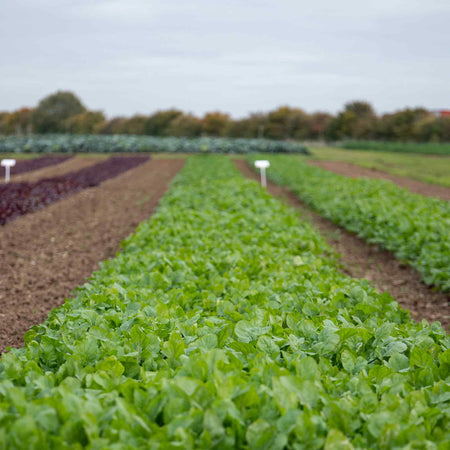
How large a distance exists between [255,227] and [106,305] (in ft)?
13.3

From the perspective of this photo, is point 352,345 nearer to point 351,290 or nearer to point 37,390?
point 351,290

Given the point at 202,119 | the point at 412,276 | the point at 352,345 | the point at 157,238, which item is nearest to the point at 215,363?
the point at 352,345

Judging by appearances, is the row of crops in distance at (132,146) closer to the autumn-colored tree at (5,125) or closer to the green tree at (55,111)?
the green tree at (55,111)

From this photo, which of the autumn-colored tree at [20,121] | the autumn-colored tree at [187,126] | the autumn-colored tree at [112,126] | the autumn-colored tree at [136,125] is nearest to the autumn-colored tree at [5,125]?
the autumn-colored tree at [20,121]

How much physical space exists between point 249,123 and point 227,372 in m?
72.0

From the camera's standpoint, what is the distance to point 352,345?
3107 mm

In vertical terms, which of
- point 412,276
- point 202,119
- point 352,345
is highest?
point 202,119

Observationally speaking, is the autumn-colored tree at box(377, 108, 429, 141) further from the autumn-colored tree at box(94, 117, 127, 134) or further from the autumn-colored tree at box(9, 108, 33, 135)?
the autumn-colored tree at box(9, 108, 33, 135)

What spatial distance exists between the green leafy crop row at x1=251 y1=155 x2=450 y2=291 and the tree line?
43.7 metres

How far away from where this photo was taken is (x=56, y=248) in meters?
9.00

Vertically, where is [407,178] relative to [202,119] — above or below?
below

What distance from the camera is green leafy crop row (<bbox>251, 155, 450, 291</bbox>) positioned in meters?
7.51

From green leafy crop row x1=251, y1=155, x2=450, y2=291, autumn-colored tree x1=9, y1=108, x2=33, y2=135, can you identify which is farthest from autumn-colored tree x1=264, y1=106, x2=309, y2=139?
green leafy crop row x1=251, y1=155, x2=450, y2=291

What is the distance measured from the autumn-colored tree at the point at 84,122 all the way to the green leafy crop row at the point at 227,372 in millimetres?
82154
